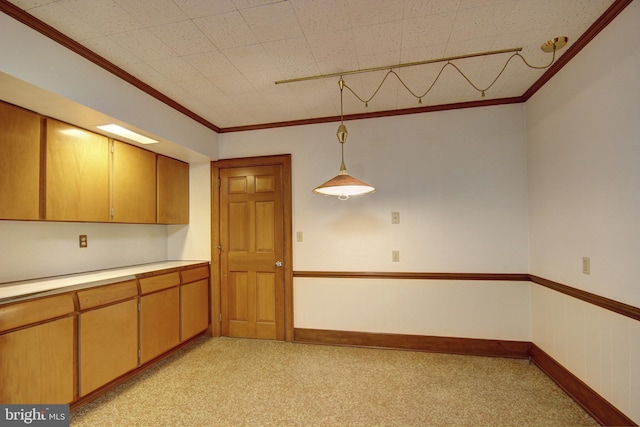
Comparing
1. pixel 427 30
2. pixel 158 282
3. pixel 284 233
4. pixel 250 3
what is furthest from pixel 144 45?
pixel 284 233

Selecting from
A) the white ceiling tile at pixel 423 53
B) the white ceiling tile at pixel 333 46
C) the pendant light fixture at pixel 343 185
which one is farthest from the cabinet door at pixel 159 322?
the white ceiling tile at pixel 423 53

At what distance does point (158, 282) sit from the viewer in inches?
116

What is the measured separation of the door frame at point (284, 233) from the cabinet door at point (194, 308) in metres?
0.10

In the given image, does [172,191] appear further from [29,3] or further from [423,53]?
[423,53]

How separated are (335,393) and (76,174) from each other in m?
2.73

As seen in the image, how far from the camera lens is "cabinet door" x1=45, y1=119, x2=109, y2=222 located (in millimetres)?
2270

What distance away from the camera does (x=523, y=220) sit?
3.04 meters

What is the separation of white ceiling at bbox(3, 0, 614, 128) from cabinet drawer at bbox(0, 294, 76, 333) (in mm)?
1736

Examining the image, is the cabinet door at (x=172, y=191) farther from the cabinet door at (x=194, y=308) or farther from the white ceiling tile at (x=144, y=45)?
the white ceiling tile at (x=144, y=45)

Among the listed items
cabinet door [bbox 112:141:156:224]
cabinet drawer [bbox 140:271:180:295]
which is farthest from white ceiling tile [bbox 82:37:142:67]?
cabinet drawer [bbox 140:271:180:295]

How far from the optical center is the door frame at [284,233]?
3.55 m

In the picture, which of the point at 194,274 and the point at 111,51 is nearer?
the point at 111,51

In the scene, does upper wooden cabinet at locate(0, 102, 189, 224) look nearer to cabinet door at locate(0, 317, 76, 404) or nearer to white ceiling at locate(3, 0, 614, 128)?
white ceiling at locate(3, 0, 614, 128)

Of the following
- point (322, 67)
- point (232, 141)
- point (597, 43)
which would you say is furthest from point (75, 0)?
point (597, 43)
